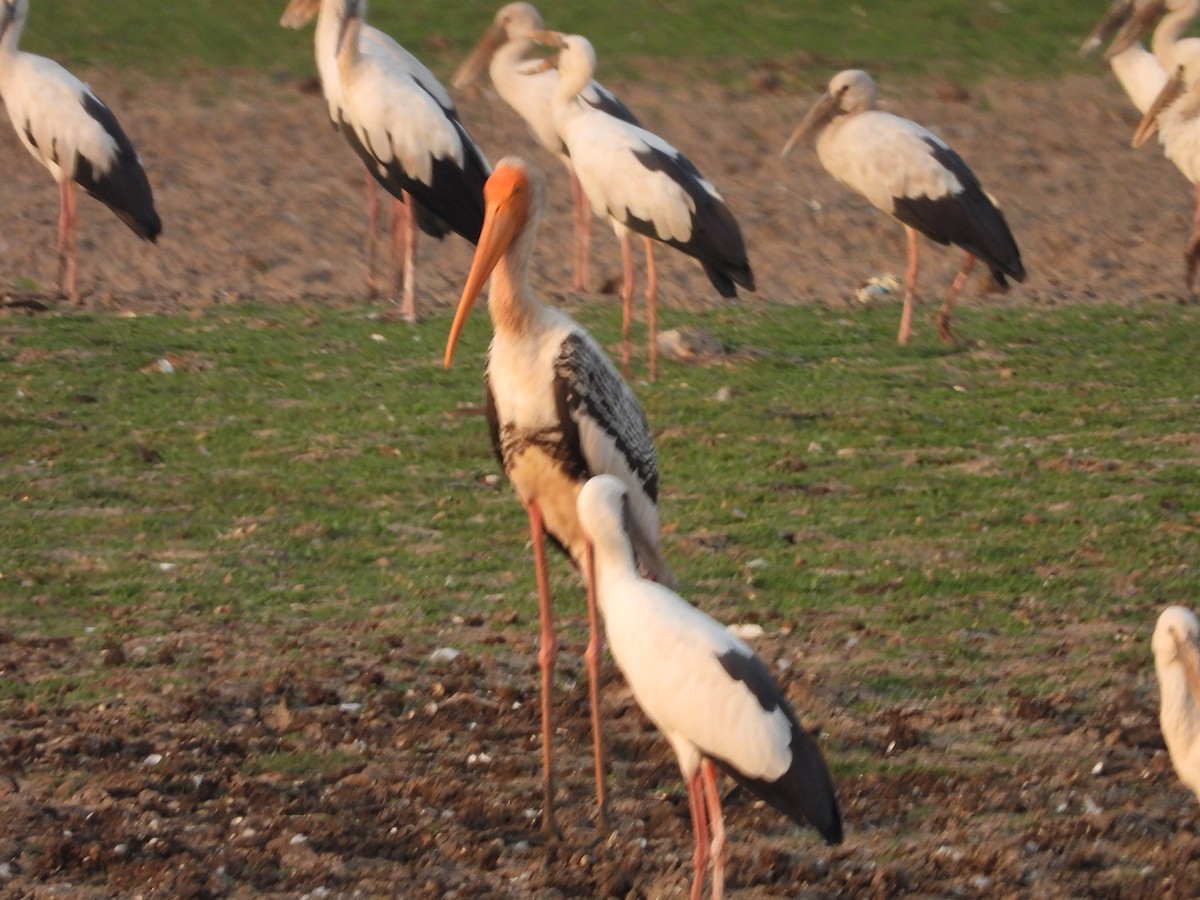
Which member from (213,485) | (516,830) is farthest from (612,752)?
(213,485)

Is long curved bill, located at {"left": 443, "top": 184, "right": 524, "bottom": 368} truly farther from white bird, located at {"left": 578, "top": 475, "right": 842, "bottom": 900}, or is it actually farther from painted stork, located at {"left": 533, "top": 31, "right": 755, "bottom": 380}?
painted stork, located at {"left": 533, "top": 31, "right": 755, "bottom": 380}

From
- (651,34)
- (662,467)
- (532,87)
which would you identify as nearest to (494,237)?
(662,467)

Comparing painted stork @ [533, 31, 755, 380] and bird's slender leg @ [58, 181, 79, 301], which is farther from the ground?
painted stork @ [533, 31, 755, 380]

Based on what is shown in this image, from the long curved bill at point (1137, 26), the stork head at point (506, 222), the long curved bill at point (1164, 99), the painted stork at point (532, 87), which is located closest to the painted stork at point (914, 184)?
the painted stork at point (532, 87)

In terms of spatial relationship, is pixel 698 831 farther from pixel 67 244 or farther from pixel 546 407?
pixel 67 244

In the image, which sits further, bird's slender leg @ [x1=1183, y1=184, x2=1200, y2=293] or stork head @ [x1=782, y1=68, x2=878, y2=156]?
bird's slender leg @ [x1=1183, y1=184, x2=1200, y2=293]

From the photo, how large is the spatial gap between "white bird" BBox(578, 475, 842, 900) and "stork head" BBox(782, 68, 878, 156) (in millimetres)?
5915

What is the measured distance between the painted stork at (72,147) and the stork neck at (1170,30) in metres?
5.60

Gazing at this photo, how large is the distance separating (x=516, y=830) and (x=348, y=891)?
0.46m

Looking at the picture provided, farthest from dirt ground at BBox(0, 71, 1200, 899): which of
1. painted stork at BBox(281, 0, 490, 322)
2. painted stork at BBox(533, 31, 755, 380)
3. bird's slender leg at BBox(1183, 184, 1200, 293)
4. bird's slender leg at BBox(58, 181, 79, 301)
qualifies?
bird's slender leg at BBox(1183, 184, 1200, 293)

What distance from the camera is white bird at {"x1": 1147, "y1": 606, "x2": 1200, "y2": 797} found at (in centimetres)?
378

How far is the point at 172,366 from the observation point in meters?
7.80

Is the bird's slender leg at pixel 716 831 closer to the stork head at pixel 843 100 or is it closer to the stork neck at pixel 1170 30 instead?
the stork head at pixel 843 100

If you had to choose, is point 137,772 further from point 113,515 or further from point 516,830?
point 113,515
